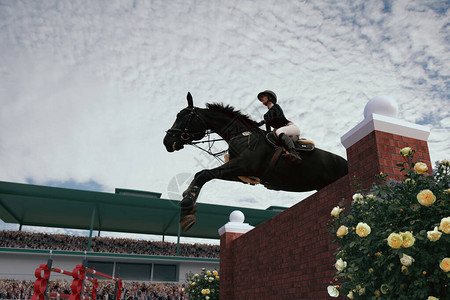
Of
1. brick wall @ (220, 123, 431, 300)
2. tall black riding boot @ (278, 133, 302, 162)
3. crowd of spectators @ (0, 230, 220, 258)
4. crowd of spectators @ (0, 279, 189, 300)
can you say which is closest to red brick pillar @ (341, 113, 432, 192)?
brick wall @ (220, 123, 431, 300)

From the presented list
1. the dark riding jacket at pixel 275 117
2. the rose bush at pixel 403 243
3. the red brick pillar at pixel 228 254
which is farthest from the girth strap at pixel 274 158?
the red brick pillar at pixel 228 254

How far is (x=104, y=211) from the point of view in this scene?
34.6 metres

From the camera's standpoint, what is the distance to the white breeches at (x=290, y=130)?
6379 millimetres

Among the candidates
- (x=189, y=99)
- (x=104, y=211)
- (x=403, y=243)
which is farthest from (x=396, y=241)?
(x=104, y=211)

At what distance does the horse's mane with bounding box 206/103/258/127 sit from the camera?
272 inches

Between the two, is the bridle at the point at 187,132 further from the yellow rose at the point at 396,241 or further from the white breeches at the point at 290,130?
the yellow rose at the point at 396,241

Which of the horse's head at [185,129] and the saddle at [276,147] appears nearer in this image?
the saddle at [276,147]

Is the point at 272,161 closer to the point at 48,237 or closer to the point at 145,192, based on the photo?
the point at 145,192

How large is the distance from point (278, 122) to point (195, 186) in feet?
6.40

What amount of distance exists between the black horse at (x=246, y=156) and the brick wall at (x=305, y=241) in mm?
460

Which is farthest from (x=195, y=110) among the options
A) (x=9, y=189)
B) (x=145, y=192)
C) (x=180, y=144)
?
(x=145, y=192)

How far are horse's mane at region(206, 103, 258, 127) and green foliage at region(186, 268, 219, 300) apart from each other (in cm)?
675

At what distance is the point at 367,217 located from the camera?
11.8 ft

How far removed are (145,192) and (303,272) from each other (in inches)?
1224
